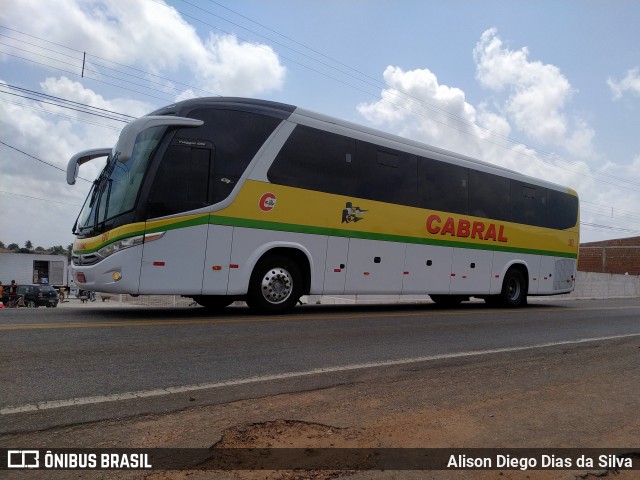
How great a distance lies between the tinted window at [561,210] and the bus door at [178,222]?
11418 millimetres

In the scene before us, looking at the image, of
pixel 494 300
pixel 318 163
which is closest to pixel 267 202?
pixel 318 163

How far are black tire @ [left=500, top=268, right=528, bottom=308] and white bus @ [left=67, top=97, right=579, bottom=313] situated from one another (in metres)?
1.32

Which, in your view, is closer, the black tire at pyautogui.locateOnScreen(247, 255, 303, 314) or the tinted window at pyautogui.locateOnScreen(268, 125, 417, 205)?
the black tire at pyautogui.locateOnScreen(247, 255, 303, 314)

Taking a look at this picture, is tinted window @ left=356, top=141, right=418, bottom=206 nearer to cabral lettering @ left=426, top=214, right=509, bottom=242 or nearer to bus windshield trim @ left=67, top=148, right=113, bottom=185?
cabral lettering @ left=426, top=214, right=509, bottom=242

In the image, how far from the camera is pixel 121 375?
4.92 metres

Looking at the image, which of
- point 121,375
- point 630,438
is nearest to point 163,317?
point 121,375

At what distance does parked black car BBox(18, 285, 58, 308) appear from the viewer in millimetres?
30917

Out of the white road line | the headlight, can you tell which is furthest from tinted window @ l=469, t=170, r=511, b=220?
the headlight

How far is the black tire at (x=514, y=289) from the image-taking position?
48.5 feet

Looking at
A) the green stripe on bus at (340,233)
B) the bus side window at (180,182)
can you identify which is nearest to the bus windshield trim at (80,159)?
the bus side window at (180,182)

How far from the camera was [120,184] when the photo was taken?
334 inches

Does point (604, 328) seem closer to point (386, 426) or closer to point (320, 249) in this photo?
point (320, 249)

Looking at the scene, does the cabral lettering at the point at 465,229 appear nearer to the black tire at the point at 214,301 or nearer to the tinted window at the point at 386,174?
the tinted window at the point at 386,174

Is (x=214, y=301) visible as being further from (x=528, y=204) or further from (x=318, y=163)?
(x=528, y=204)
